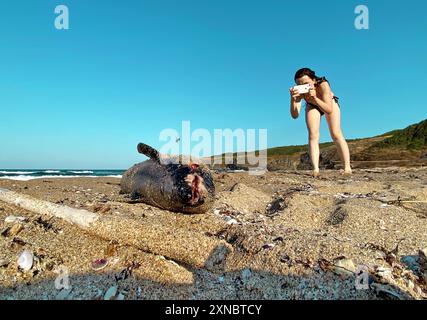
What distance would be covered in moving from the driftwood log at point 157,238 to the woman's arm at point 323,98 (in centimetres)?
549

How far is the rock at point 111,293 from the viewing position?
72.9 inches

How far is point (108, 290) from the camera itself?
1.92 meters

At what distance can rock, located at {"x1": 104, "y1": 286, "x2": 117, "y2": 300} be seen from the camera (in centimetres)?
185

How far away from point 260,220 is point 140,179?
1.95 metres

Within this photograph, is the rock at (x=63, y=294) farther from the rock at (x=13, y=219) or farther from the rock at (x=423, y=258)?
the rock at (x=423, y=258)

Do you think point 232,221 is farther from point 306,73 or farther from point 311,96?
point 306,73

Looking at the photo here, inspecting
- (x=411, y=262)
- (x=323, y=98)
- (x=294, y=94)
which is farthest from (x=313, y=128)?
(x=411, y=262)

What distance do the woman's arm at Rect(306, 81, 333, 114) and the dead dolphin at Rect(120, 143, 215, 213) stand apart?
4.18m

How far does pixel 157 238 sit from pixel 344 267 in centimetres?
133

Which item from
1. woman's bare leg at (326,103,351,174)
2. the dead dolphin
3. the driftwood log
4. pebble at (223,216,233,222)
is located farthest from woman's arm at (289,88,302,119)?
the driftwood log

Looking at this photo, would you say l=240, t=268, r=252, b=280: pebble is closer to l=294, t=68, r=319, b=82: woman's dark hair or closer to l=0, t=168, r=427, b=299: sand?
l=0, t=168, r=427, b=299: sand

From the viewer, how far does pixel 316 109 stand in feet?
24.7

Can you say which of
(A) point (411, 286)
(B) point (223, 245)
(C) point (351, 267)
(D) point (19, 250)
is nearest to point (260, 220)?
(B) point (223, 245)
